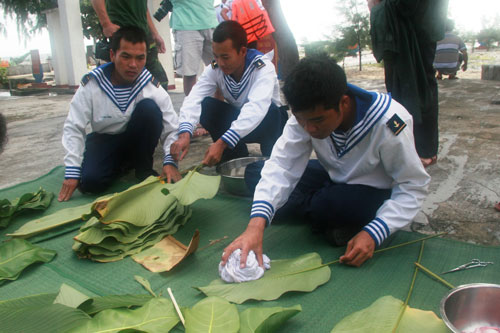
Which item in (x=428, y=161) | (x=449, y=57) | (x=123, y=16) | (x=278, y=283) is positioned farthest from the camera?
(x=449, y=57)

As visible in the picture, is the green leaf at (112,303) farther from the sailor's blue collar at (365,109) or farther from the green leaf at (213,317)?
the sailor's blue collar at (365,109)

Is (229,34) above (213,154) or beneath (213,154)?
above

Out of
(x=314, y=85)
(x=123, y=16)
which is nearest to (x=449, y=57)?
(x=123, y=16)

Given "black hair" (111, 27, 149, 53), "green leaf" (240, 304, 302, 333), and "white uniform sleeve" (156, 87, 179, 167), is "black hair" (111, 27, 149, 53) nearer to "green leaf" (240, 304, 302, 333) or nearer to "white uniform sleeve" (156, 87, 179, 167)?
"white uniform sleeve" (156, 87, 179, 167)

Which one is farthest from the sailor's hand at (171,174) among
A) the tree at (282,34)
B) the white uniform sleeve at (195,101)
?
the tree at (282,34)

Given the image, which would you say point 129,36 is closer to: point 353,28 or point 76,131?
point 76,131

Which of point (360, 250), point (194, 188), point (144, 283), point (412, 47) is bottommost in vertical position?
point (144, 283)

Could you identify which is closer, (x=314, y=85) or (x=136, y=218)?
(x=314, y=85)

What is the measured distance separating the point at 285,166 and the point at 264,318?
0.73m

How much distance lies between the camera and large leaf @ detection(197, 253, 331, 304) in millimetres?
1407

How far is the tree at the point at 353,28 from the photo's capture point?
10555 mm

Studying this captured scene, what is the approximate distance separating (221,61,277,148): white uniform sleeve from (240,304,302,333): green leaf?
3.88 ft

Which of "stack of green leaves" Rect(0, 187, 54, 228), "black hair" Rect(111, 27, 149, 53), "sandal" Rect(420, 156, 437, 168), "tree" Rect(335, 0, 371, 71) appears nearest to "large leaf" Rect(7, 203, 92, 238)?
"stack of green leaves" Rect(0, 187, 54, 228)

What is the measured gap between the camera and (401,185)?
A: 1.60 meters
